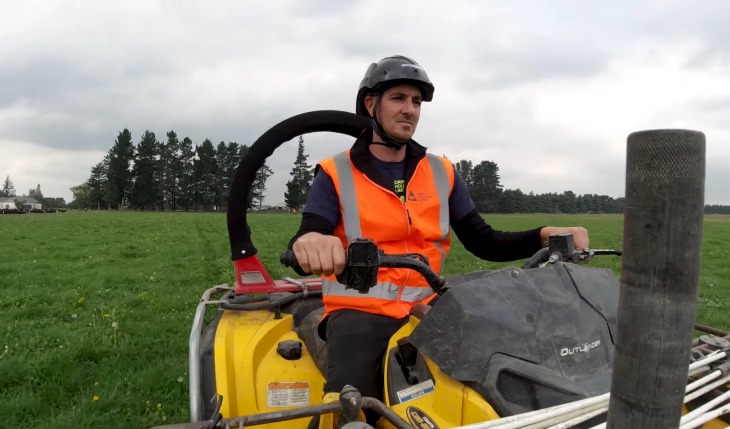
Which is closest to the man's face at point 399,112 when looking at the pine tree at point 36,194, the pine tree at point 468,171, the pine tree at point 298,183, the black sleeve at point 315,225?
the black sleeve at point 315,225

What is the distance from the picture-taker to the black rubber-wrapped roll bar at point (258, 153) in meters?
4.05

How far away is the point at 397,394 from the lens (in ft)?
6.39

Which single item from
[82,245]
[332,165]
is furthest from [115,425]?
[82,245]

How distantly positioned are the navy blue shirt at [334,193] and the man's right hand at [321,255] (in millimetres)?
1036

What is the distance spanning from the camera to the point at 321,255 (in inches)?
68.9

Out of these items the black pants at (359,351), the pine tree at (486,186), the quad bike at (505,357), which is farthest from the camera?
the pine tree at (486,186)

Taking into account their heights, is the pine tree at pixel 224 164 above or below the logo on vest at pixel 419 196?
above

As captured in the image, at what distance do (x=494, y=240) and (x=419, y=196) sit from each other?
2.27 ft

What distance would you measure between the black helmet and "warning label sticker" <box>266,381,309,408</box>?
155 cm

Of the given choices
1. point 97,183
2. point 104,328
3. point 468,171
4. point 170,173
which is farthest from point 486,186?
point 104,328

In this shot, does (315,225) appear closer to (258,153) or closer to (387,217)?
(387,217)

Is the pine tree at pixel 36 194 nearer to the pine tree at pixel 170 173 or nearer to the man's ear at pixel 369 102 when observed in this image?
the pine tree at pixel 170 173

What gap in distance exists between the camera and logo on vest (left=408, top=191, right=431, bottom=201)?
2.94 metres

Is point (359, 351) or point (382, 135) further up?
point (382, 135)
